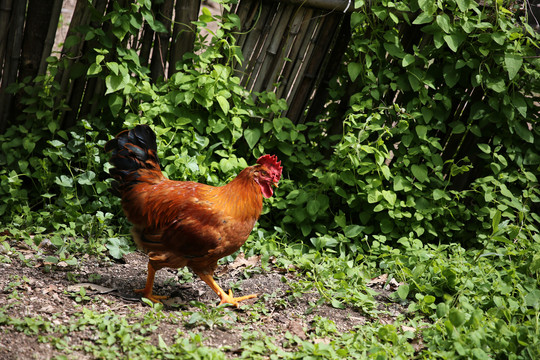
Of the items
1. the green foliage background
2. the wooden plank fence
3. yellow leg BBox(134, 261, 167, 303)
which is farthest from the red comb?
the wooden plank fence

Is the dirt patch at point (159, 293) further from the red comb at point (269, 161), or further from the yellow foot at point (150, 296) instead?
the red comb at point (269, 161)

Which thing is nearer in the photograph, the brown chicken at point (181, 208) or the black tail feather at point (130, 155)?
the brown chicken at point (181, 208)

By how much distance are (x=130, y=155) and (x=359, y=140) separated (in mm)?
1978

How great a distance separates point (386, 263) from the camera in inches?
179

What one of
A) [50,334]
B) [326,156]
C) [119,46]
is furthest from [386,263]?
[119,46]

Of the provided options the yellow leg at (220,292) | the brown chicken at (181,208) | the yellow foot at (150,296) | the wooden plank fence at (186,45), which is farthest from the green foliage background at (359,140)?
the yellow leg at (220,292)

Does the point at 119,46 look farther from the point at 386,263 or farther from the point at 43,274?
the point at 386,263

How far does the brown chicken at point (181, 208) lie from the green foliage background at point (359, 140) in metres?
0.62

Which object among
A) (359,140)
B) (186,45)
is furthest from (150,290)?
(186,45)

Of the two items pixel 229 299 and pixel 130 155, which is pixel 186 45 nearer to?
pixel 130 155

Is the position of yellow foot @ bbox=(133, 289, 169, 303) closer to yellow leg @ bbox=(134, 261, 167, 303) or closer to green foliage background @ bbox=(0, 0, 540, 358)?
yellow leg @ bbox=(134, 261, 167, 303)

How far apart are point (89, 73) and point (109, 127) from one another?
→ 654 mm

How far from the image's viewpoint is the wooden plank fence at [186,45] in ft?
15.5

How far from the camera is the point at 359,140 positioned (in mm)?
4605
